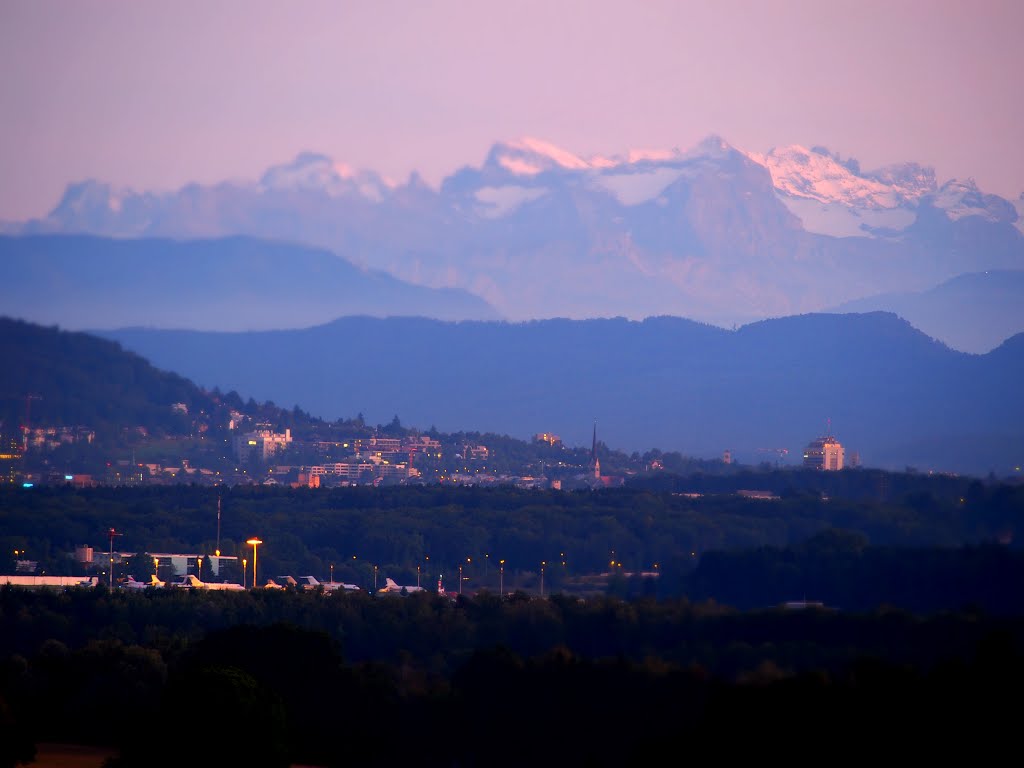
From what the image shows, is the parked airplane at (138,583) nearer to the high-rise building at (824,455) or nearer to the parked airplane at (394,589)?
the parked airplane at (394,589)

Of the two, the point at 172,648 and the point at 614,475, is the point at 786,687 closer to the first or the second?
the point at 172,648

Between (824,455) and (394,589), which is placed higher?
(824,455)

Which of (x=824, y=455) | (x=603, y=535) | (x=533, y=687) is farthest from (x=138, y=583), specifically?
(x=824, y=455)

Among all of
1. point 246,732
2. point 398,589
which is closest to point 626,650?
point 246,732

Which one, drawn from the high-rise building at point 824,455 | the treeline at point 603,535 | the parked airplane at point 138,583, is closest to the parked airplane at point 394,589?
the treeline at point 603,535

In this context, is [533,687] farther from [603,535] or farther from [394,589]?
[603,535]

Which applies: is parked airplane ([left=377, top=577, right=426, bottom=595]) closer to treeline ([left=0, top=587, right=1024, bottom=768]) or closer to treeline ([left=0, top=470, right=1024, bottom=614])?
treeline ([left=0, top=470, right=1024, bottom=614])

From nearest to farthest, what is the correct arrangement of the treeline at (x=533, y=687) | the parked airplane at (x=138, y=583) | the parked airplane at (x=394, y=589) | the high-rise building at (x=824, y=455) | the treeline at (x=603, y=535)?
the treeline at (x=533, y=687) < the treeline at (x=603, y=535) < the parked airplane at (x=138, y=583) < the parked airplane at (x=394, y=589) < the high-rise building at (x=824, y=455)
